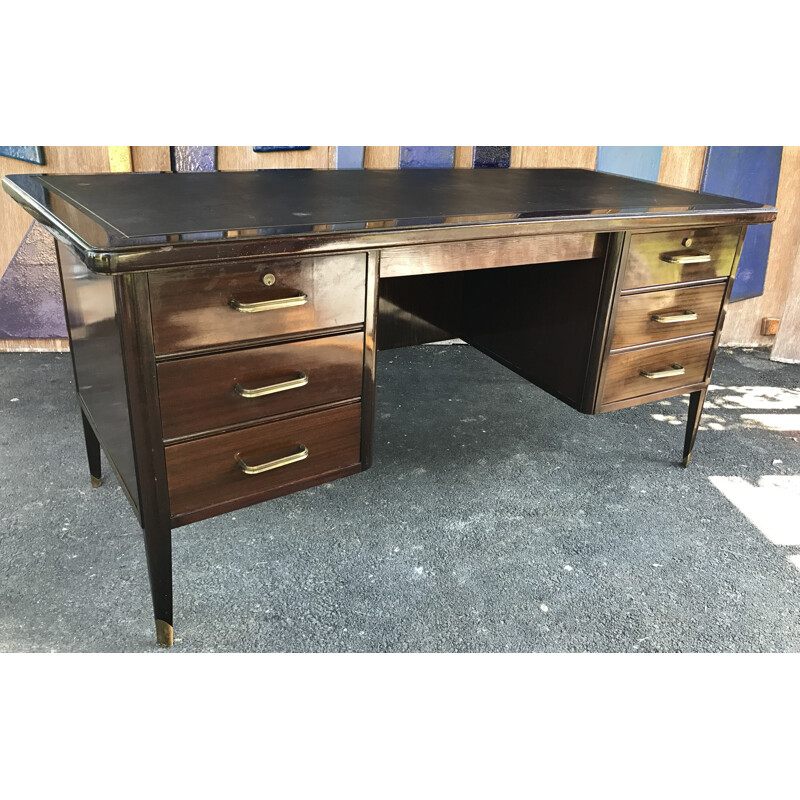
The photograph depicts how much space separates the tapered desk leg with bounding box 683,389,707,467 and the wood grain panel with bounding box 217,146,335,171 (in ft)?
5.71

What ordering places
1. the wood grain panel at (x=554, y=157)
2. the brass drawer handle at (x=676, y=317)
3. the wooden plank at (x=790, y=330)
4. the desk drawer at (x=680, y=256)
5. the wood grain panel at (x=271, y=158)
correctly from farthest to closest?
1. the wooden plank at (x=790, y=330)
2. the wood grain panel at (x=554, y=157)
3. the wood grain panel at (x=271, y=158)
4. the brass drawer handle at (x=676, y=317)
5. the desk drawer at (x=680, y=256)

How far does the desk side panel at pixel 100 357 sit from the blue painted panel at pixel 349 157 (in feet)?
4.84

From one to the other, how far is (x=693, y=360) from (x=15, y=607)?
6.40 ft

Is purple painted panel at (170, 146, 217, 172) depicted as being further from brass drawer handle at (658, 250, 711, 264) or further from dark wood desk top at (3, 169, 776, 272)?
brass drawer handle at (658, 250, 711, 264)

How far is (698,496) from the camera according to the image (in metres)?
2.16

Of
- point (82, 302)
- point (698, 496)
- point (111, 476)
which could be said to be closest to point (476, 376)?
point (698, 496)

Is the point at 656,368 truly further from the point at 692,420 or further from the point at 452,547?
the point at 452,547

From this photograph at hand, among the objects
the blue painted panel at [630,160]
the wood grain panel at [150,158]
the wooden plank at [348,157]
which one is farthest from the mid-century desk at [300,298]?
the blue painted panel at [630,160]

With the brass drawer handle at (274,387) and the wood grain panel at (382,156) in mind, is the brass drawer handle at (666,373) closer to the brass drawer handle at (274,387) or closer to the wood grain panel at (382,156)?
the brass drawer handle at (274,387)

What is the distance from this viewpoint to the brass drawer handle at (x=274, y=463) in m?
1.46

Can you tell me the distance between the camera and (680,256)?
1893mm

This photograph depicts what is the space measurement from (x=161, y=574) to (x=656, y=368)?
1.47 m

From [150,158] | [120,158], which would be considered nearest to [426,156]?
[150,158]

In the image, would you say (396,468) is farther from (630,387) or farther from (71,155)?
(71,155)
